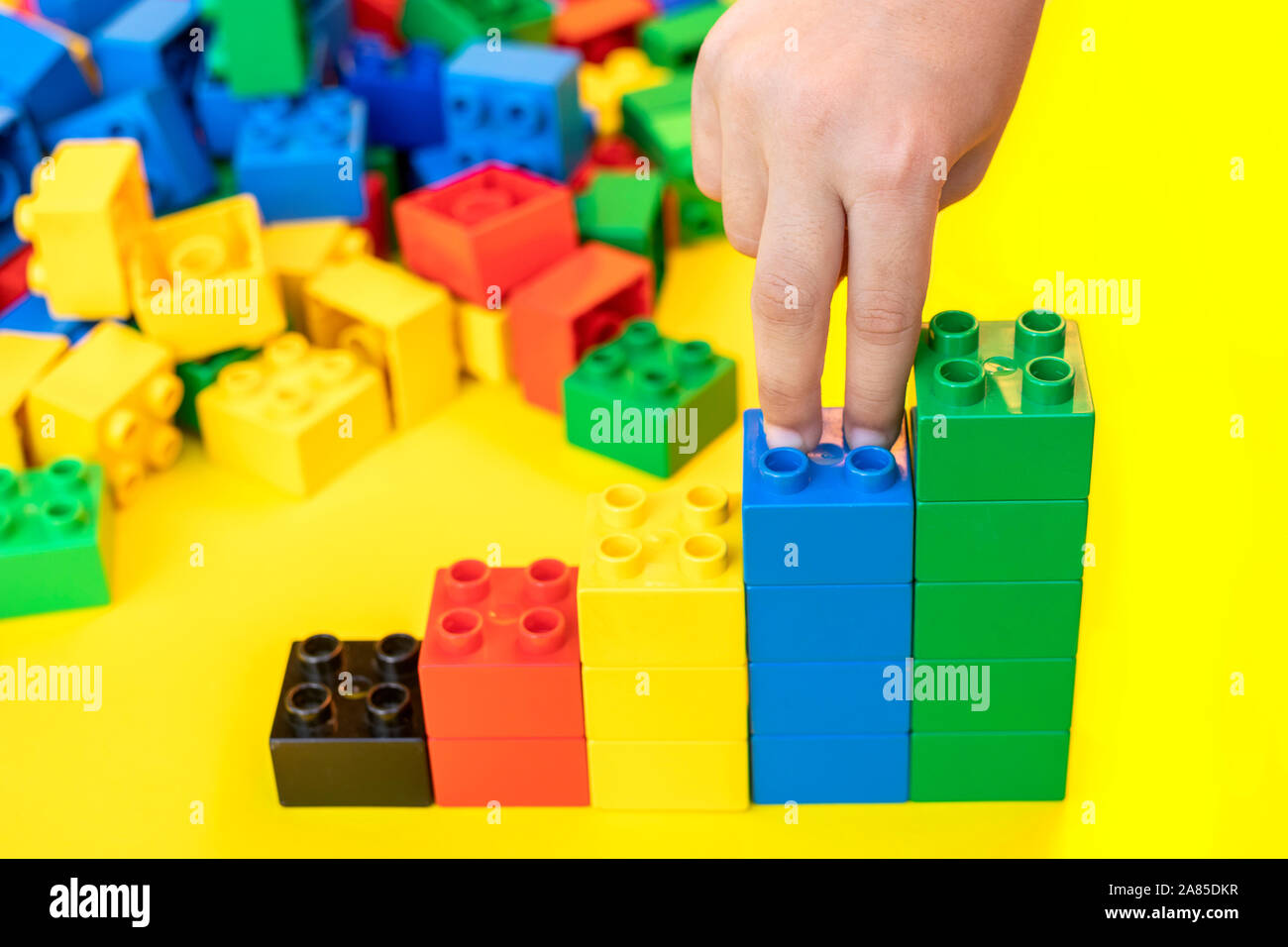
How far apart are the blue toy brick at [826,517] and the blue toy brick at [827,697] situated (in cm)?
15

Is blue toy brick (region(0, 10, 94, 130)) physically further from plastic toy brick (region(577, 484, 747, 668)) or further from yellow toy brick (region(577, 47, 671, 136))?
plastic toy brick (region(577, 484, 747, 668))

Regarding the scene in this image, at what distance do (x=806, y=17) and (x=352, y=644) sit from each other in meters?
1.17

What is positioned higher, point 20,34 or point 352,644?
point 20,34

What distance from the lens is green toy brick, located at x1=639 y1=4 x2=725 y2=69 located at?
4234 millimetres

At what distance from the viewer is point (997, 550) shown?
202cm

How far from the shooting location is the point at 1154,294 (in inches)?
127

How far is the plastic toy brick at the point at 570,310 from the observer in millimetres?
3137

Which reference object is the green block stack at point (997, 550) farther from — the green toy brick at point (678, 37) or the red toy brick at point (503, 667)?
the green toy brick at point (678, 37)

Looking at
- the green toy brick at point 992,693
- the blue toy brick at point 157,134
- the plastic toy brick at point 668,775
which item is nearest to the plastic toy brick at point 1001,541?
the green toy brick at point 992,693

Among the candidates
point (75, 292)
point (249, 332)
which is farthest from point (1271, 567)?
point (75, 292)

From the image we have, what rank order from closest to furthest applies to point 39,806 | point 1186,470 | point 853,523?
1. point 853,523
2. point 39,806
3. point 1186,470

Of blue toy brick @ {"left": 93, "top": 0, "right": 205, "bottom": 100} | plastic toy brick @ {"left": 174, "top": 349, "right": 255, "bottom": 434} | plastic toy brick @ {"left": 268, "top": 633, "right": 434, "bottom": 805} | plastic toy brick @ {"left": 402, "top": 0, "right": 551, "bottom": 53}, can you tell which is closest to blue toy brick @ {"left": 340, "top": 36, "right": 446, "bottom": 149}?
plastic toy brick @ {"left": 402, "top": 0, "right": 551, "bottom": 53}

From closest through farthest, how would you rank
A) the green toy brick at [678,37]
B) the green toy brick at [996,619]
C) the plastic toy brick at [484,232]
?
1. the green toy brick at [996,619]
2. the plastic toy brick at [484,232]
3. the green toy brick at [678,37]

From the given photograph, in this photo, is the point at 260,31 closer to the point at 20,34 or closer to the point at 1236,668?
the point at 20,34
